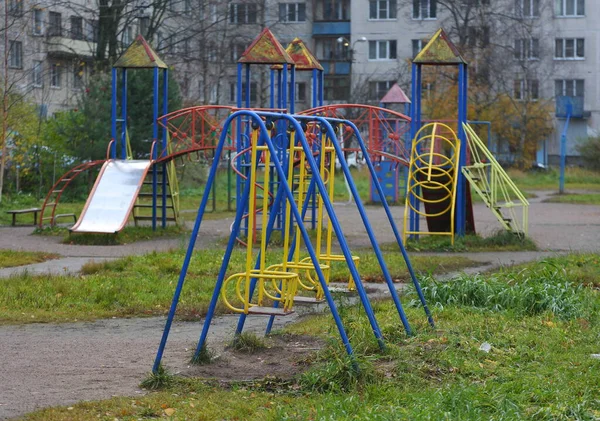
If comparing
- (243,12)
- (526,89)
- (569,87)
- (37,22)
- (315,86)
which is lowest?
(315,86)

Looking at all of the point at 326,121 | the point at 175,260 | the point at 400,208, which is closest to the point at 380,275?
the point at 175,260

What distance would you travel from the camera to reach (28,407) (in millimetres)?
6254

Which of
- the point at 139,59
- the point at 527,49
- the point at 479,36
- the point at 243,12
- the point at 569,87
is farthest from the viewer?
the point at 569,87

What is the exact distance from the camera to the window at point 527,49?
53.4 metres

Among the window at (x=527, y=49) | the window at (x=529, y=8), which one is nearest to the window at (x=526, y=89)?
the window at (x=527, y=49)

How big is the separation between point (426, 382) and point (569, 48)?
57009 millimetres

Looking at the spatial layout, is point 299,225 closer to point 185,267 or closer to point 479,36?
point 185,267

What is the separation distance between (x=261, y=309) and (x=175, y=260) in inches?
247

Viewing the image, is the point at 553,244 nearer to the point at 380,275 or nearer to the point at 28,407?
the point at 380,275

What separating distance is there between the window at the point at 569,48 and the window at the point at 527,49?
12.1 ft

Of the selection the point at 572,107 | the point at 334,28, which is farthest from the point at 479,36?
the point at 334,28

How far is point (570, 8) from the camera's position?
199ft

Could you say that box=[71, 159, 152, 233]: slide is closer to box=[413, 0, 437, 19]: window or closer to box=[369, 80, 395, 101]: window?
box=[369, 80, 395, 101]: window

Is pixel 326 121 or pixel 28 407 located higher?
pixel 326 121
